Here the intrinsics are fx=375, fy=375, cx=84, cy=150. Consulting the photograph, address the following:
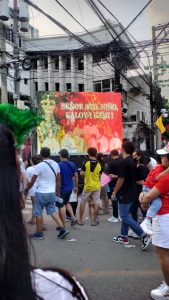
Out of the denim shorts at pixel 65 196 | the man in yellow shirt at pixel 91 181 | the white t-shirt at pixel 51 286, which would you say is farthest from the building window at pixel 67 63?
the white t-shirt at pixel 51 286

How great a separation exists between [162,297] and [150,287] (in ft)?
1.27

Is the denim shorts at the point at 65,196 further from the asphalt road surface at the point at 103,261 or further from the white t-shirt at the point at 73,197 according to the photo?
the asphalt road surface at the point at 103,261

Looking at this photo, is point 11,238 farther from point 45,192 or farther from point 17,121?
point 45,192

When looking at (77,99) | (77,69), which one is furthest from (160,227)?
(77,69)

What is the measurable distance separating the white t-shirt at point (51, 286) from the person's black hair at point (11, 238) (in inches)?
1.0

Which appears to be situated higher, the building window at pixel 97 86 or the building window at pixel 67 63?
the building window at pixel 67 63

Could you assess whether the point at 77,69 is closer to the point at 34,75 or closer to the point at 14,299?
the point at 34,75

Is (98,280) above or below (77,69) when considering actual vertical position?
below

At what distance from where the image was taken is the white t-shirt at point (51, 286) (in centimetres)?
101

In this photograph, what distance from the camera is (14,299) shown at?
0.92m

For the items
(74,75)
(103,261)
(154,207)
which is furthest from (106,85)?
(154,207)

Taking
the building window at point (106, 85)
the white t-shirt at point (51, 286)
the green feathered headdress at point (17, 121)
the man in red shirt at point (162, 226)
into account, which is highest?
the building window at point (106, 85)

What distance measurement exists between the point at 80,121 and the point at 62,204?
7.64 metres

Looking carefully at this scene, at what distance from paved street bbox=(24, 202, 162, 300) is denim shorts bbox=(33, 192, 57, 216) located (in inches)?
21.1
